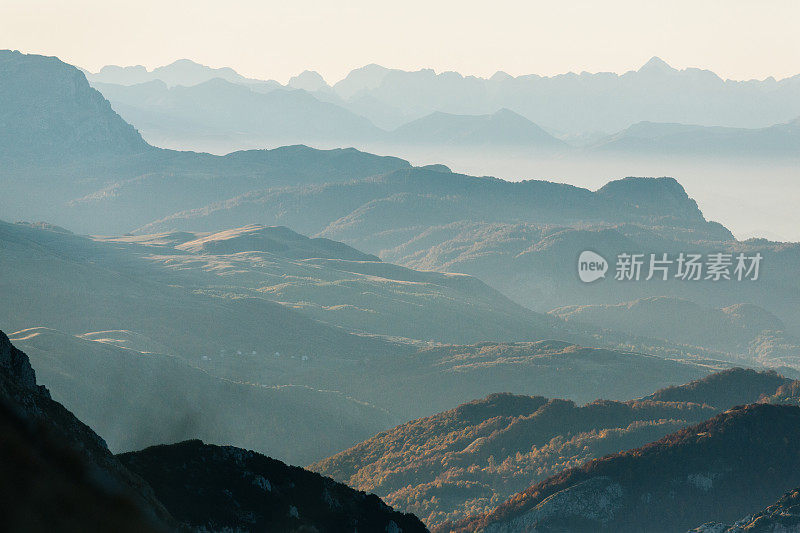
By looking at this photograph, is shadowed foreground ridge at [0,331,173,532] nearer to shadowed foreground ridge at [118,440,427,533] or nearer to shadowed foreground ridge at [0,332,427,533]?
shadowed foreground ridge at [0,332,427,533]

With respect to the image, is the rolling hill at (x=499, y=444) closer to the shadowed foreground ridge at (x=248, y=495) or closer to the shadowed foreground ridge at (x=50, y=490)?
the shadowed foreground ridge at (x=248, y=495)

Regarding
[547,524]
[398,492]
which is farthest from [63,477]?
[398,492]

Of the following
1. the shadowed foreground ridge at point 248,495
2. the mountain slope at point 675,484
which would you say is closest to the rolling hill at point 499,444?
the mountain slope at point 675,484

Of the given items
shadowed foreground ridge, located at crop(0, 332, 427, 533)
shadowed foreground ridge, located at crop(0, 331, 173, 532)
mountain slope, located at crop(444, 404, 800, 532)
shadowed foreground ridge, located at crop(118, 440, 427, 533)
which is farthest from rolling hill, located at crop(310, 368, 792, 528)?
shadowed foreground ridge, located at crop(0, 331, 173, 532)

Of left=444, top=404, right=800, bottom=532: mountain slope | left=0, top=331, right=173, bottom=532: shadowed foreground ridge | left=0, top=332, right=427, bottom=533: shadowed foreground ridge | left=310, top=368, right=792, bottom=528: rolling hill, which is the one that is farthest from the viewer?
left=310, top=368, right=792, bottom=528: rolling hill

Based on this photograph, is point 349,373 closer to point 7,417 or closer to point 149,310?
point 149,310

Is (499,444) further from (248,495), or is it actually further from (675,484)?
(248,495)

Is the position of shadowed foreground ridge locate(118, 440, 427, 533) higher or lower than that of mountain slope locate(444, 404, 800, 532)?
higher
